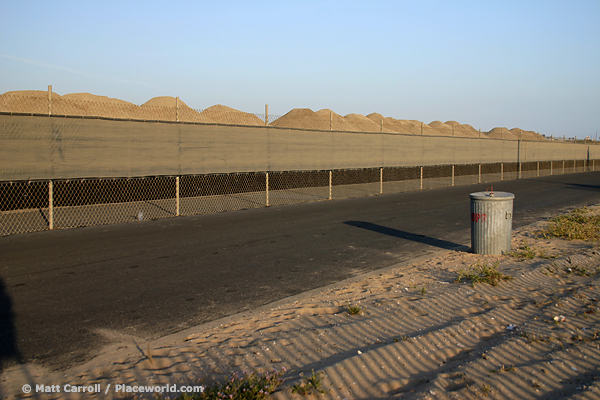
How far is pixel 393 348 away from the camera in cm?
427

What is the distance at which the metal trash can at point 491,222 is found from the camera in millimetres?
8367

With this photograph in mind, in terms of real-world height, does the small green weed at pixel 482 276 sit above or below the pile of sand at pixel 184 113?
below

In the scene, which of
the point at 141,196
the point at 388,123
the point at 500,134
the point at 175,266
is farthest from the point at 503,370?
the point at 500,134

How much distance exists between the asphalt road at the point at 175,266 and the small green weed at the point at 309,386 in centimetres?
200

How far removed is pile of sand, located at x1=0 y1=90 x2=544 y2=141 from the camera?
800 inches

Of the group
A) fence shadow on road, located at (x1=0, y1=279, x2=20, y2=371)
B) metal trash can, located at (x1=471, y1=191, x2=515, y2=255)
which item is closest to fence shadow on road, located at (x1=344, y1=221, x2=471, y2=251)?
metal trash can, located at (x1=471, y1=191, x2=515, y2=255)

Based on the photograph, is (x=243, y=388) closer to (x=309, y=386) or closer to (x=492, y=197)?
(x=309, y=386)

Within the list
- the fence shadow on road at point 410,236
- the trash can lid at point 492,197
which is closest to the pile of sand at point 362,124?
the fence shadow on road at point 410,236

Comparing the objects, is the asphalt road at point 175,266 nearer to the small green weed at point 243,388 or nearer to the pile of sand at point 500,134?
the small green weed at point 243,388

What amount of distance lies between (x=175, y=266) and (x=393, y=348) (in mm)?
4701

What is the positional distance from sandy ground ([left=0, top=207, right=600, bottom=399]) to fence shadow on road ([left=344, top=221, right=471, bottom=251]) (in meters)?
3.06

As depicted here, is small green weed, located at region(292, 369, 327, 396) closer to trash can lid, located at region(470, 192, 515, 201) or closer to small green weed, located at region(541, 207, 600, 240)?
trash can lid, located at region(470, 192, 515, 201)

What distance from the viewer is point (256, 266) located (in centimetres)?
782

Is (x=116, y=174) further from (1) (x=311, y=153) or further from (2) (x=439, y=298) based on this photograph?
(2) (x=439, y=298)
